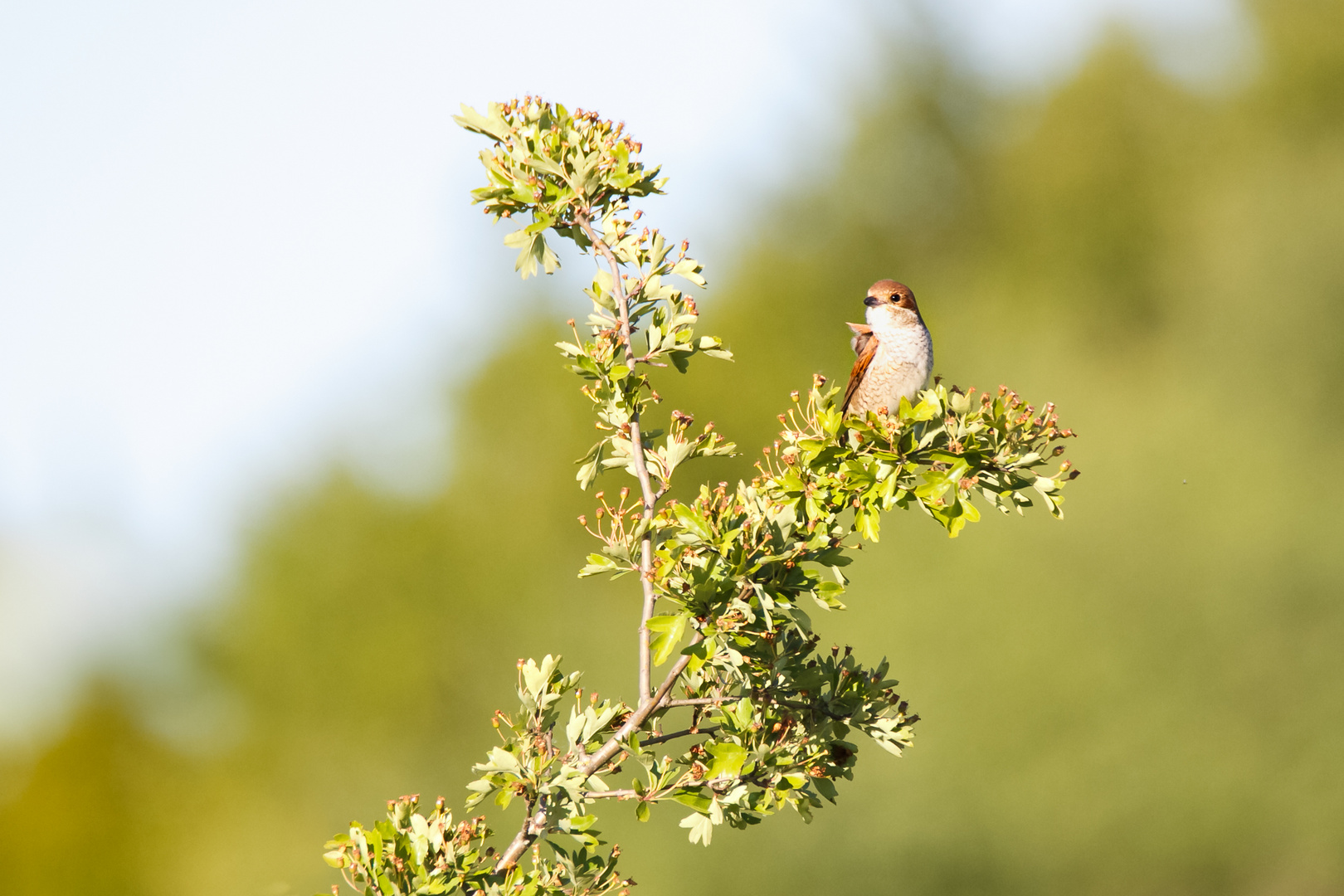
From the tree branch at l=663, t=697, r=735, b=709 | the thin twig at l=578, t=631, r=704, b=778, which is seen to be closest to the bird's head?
the tree branch at l=663, t=697, r=735, b=709

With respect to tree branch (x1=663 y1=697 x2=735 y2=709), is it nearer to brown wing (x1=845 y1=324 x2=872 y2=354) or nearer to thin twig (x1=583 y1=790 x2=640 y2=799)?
thin twig (x1=583 y1=790 x2=640 y2=799)

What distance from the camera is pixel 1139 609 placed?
52.6 ft

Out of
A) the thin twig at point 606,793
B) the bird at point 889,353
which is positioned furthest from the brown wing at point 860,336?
the thin twig at point 606,793

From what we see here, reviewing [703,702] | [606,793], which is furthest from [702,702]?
[606,793]

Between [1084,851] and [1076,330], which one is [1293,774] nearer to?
[1084,851]

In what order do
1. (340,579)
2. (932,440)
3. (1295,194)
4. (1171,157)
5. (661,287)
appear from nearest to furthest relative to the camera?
(932,440)
(661,287)
(1295,194)
(340,579)
(1171,157)

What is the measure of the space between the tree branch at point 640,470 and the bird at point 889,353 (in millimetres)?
1570

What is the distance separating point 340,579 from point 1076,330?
13.7 metres

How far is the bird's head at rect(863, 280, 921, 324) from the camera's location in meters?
5.01

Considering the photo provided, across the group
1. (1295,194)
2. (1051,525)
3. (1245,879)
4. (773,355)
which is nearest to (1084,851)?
(1245,879)

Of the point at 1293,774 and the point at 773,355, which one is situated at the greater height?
the point at 773,355

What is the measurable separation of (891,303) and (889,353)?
0.34 meters

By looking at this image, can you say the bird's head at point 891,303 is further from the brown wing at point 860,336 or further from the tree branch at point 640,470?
the tree branch at point 640,470

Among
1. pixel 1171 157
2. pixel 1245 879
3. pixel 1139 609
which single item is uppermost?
pixel 1171 157
